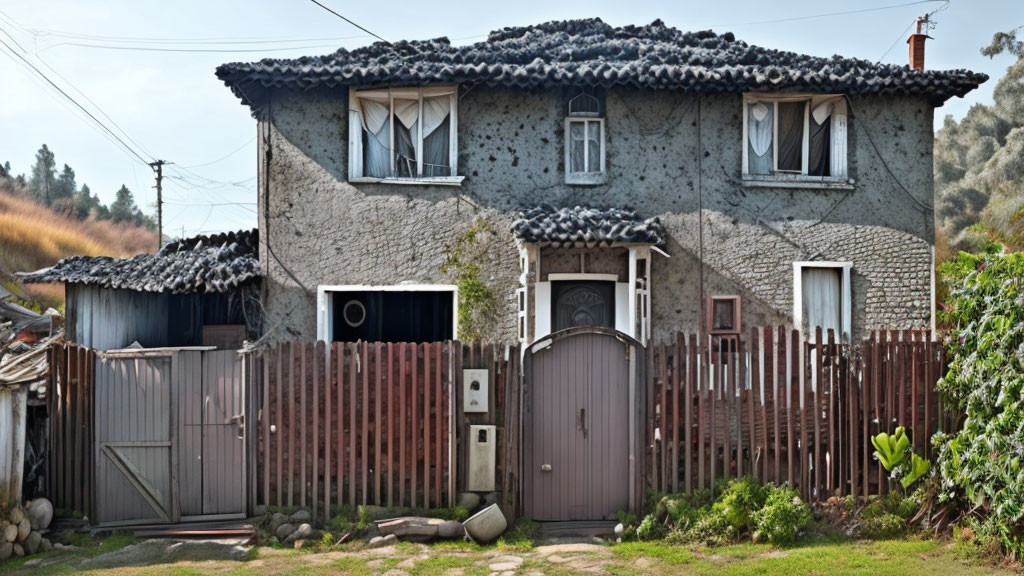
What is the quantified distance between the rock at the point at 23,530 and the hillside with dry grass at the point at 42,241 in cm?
1716

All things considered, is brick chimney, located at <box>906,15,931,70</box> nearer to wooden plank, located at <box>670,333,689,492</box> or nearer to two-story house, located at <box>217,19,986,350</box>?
two-story house, located at <box>217,19,986,350</box>

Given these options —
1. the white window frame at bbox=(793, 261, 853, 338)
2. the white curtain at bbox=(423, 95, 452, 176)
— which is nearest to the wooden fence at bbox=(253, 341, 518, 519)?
the white curtain at bbox=(423, 95, 452, 176)

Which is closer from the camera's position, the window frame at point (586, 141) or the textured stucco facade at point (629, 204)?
the textured stucco facade at point (629, 204)

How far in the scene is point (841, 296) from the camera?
13.2 metres

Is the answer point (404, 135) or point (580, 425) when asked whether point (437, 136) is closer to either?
point (404, 135)

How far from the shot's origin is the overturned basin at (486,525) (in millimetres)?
8008

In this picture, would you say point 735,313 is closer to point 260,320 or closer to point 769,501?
point 769,501

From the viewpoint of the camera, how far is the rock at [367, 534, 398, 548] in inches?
316

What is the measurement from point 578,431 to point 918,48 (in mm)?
10683

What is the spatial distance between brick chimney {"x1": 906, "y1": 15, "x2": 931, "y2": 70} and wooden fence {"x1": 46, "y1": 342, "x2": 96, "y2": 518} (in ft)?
45.3

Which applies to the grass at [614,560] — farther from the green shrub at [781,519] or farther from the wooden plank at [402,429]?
the wooden plank at [402,429]

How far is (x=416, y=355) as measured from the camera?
28.3 ft

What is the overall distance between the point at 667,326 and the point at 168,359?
7.25 meters

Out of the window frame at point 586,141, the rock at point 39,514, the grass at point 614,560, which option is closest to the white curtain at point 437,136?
the window frame at point 586,141
